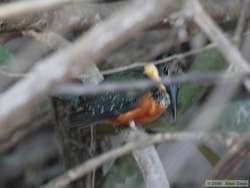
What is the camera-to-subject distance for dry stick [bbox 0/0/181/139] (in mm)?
995

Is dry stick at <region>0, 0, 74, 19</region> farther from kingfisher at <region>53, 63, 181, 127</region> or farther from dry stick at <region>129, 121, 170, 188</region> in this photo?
kingfisher at <region>53, 63, 181, 127</region>

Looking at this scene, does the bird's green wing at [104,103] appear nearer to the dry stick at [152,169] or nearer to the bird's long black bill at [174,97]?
the bird's long black bill at [174,97]

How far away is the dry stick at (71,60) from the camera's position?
3.26 feet

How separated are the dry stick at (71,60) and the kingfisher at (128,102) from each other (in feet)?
6.48

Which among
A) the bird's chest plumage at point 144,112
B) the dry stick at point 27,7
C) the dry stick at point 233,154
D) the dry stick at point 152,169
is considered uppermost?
the bird's chest plumage at point 144,112

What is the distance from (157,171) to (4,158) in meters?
1.97

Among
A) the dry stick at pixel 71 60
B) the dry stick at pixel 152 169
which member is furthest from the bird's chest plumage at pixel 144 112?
the dry stick at pixel 71 60

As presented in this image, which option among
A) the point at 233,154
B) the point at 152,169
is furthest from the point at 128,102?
the point at 233,154

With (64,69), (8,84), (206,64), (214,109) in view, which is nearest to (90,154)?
(8,84)

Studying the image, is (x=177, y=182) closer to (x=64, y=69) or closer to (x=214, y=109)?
(x=214, y=109)

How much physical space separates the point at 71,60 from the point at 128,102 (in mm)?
2163

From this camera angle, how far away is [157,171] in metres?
2.31

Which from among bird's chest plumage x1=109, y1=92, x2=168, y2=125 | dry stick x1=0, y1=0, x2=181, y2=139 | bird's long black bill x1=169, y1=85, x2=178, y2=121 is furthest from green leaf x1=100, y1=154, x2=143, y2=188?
dry stick x1=0, y1=0, x2=181, y2=139

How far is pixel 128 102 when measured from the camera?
3.16 metres
